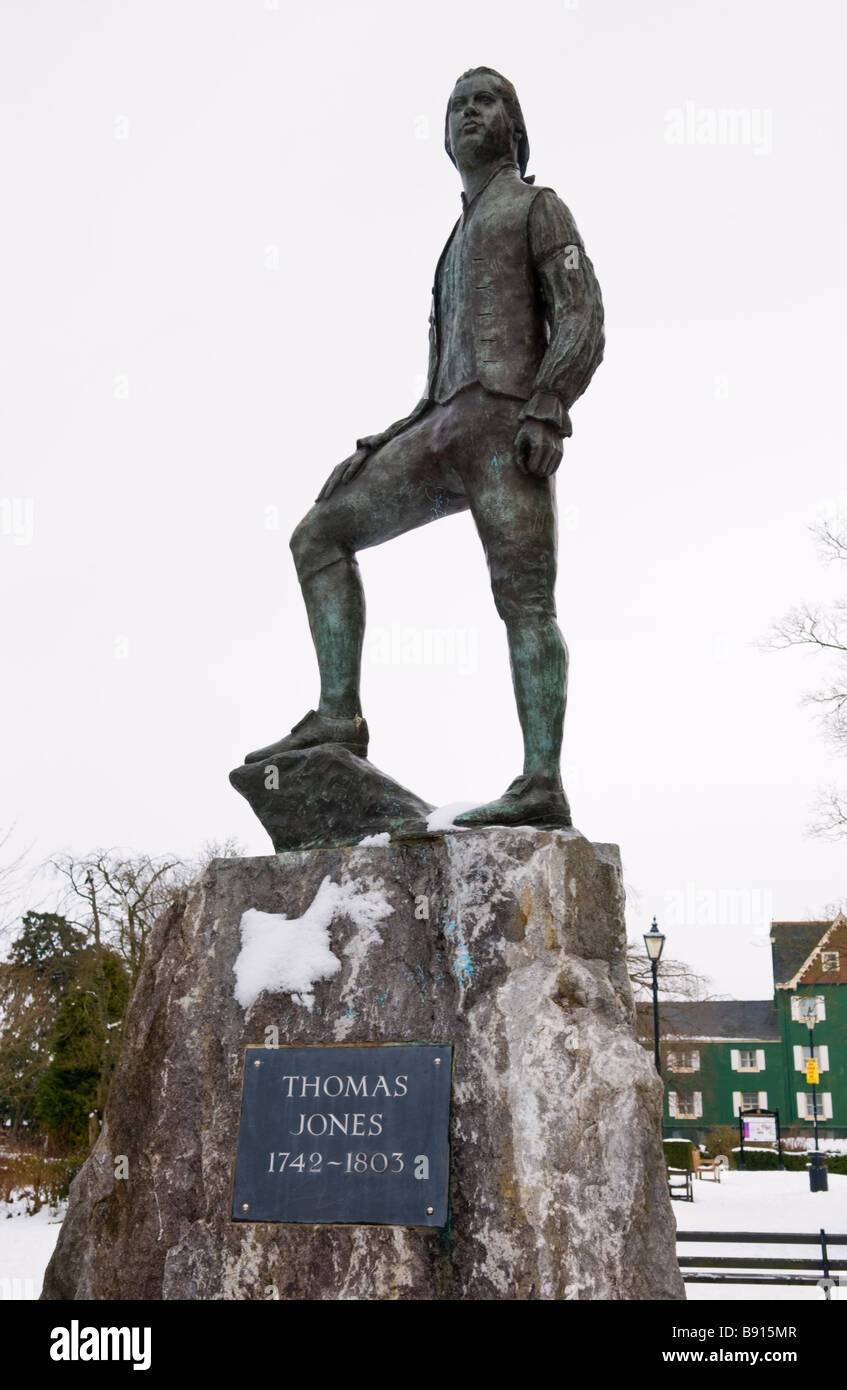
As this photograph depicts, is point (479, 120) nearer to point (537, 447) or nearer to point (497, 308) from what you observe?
point (497, 308)

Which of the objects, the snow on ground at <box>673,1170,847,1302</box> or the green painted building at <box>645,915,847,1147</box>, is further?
the green painted building at <box>645,915,847,1147</box>

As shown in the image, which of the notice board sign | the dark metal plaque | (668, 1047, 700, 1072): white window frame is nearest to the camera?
the dark metal plaque

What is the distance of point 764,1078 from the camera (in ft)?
163

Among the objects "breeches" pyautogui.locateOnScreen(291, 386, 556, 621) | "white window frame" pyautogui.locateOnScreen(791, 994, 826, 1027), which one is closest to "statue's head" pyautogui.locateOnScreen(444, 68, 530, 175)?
"breeches" pyautogui.locateOnScreen(291, 386, 556, 621)

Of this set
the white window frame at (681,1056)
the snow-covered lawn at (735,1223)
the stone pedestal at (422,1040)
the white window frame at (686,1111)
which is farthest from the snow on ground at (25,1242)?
the white window frame at (686,1111)

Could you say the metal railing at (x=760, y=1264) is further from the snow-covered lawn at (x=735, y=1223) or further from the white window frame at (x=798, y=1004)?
the white window frame at (x=798, y=1004)

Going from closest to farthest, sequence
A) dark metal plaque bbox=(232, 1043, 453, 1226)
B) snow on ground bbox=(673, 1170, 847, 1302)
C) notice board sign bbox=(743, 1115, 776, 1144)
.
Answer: dark metal plaque bbox=(232, 1043, 453, 1226) → snow on ground bbox=(673, 1170, 847, 1302) → notice board sign bbox=(743, 1115, 776, 1144)

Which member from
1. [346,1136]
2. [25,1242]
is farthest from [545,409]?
[25,1242]

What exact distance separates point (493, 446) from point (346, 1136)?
2434 mm

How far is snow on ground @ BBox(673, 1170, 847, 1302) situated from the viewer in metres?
10.1

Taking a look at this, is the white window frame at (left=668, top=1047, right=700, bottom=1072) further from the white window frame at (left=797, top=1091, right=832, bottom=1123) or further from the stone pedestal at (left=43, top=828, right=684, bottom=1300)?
the stone pedestal at (left=43, top=828, right=684, bottom=1300)

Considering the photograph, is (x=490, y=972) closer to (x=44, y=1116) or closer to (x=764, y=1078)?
(x=44, y=1116)

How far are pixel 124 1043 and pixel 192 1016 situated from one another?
331mm
